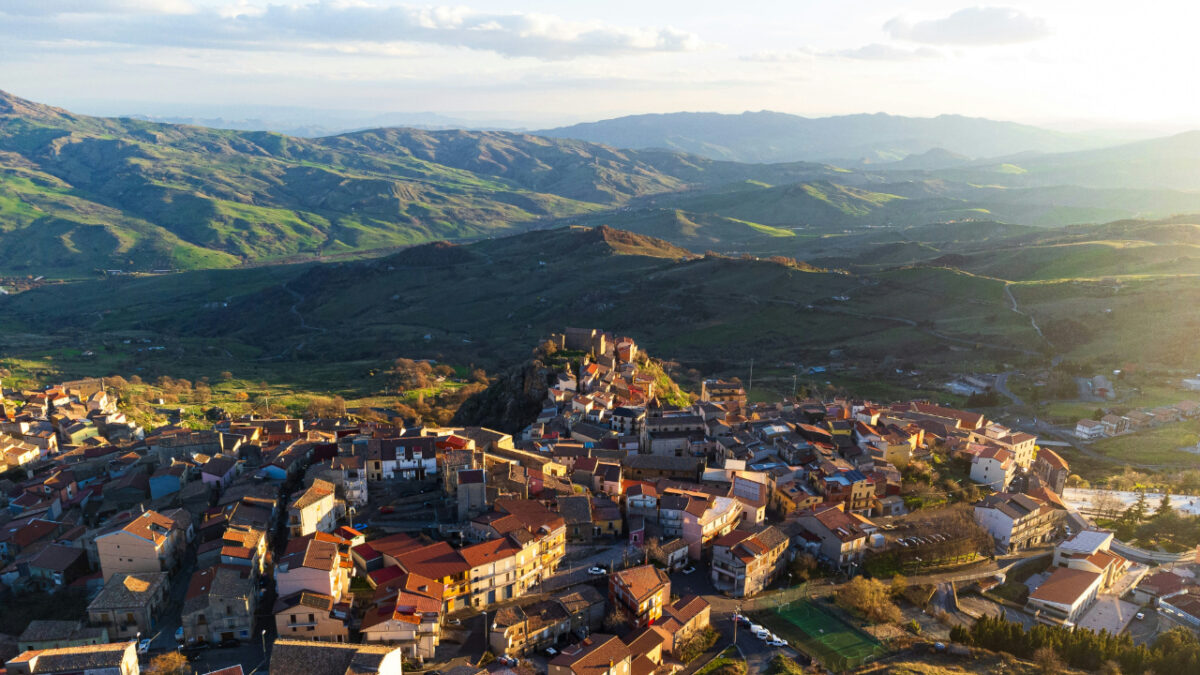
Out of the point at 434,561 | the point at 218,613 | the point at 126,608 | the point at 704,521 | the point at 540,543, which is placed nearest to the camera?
the point at 218,613

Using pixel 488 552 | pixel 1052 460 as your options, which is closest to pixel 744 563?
pixel 488 552

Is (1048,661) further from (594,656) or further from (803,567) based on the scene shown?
(594,656)

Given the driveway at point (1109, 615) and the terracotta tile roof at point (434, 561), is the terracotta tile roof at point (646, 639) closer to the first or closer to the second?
the terracotta tile roof at point (434, 561)

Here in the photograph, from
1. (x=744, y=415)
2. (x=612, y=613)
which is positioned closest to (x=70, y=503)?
(x=612, y=613)

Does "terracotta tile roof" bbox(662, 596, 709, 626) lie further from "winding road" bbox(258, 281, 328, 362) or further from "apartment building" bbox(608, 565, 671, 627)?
"winding road" bbox(258, 281, 328, 362)

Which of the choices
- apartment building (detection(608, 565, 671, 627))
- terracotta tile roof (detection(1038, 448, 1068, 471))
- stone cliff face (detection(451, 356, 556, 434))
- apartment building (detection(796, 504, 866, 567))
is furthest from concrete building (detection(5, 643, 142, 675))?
terracotta tile roof (detection(1038, 448, 1068, 471))

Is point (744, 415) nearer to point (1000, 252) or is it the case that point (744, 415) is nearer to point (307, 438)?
point (307, 438)
